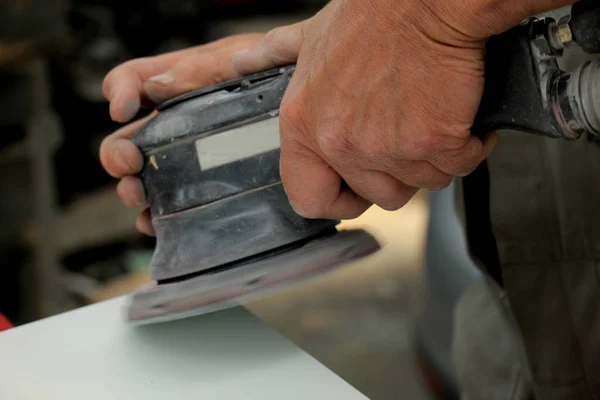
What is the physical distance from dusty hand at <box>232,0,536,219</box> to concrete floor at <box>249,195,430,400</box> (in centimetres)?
103

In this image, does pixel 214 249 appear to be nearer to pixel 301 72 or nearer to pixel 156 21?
pixel 301 72

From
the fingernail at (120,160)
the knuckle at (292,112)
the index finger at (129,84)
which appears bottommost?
the fingernail at (120,160)

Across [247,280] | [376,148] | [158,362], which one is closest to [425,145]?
[376,148]

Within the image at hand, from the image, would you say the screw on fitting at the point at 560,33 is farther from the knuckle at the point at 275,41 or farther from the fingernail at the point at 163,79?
the fingernail at the point at 163,79

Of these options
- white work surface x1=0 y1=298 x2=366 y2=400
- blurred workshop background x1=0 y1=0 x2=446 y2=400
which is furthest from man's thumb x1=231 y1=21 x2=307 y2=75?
blurred workshop background x1=0 y1=0 x2=446 y2=400

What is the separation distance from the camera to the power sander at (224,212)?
0.64 metres

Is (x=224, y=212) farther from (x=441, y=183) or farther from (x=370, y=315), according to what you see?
(x=370, y=315)

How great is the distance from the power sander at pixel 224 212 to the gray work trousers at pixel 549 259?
0.21 metres

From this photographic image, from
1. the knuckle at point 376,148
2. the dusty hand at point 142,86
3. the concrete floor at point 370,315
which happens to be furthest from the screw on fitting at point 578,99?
the concrete floor at point 370,315

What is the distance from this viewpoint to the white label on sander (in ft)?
2.23

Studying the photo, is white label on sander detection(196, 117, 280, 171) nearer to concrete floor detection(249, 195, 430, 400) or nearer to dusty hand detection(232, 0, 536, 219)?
dusty hand detection(232, 0, 536, 219)

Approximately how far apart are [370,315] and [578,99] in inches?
59.5

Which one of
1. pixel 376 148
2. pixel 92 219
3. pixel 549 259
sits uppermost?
pixel 376 148

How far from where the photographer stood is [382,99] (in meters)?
0.55
